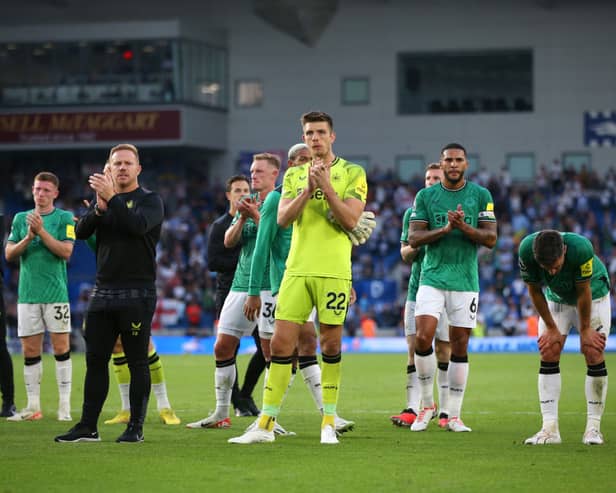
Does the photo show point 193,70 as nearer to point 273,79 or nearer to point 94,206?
point 273,79

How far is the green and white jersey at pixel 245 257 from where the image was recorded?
1190 centimetres

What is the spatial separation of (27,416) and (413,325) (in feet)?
14.3

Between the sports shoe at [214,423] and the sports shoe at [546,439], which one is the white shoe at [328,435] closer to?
the sports shoe at [546,439]

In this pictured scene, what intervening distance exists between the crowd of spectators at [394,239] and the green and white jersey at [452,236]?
21322mm

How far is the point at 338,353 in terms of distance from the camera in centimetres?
1018

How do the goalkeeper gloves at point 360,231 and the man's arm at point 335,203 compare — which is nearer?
the man's arm at point 335,203

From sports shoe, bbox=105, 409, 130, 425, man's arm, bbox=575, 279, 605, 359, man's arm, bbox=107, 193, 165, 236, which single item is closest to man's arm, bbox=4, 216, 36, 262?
sports shoe, bbox=105, 409, 130, 425

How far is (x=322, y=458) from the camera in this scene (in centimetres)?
926

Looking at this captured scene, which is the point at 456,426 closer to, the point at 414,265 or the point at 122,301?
the point at 414,265

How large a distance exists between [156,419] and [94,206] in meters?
3.54

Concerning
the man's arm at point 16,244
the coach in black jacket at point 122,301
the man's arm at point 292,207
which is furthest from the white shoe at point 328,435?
the man's arm at point 16,244

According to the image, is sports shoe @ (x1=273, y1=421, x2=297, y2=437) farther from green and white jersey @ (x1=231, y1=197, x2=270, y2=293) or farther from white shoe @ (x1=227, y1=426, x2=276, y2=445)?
green and white jersey @ (x1=231, y1=197, x2=270, y2=293)

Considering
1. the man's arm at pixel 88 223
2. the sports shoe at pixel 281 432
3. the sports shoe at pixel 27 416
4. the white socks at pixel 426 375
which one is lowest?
the sports shoe at pixel 27 416

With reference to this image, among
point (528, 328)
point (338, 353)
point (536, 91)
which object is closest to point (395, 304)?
point (528, 328)
